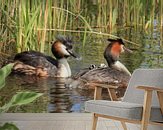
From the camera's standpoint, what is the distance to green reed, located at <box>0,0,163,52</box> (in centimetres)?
608

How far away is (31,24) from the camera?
6129 mm

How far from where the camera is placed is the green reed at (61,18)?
6.08m

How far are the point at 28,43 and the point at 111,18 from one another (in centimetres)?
190

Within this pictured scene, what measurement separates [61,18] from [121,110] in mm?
4605

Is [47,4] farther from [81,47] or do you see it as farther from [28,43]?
[81,47]

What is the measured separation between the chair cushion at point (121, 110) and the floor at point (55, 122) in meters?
0.51

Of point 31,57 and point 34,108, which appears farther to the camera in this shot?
point 31,57

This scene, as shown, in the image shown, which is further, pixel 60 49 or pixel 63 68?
pixel 60 49

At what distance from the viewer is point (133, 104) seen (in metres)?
3.01

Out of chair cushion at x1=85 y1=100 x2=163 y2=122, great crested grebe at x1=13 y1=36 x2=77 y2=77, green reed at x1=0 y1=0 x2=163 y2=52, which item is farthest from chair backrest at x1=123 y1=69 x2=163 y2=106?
great crested grebe at x1=13 y1=36 x2=77 y2=77

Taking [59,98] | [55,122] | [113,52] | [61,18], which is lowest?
[59,98]

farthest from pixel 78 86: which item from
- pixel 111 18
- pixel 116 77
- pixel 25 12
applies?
pixel 111 18

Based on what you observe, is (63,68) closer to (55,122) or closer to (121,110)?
(55,122)

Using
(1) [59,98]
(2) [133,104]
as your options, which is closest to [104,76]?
(1) [59,98]
